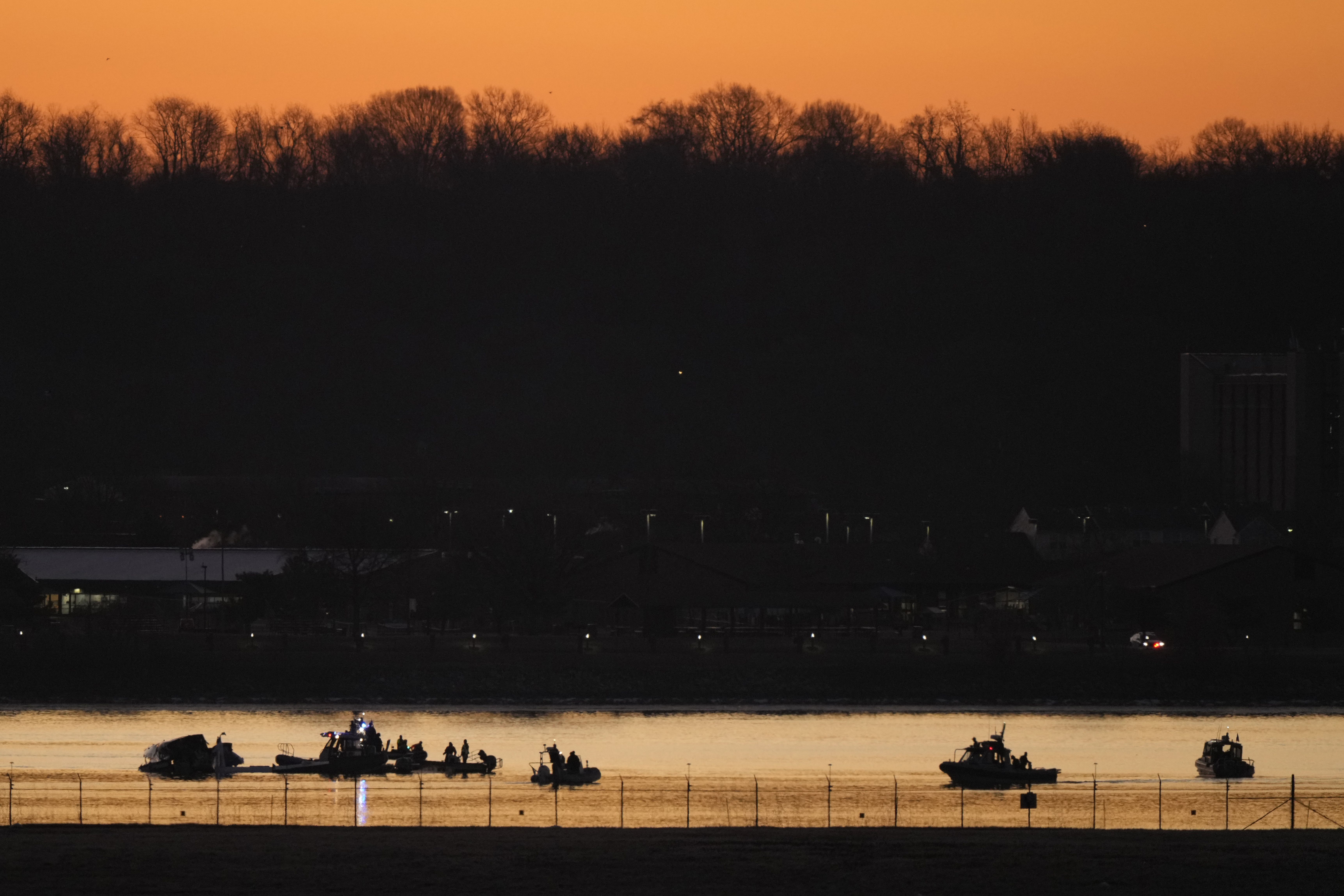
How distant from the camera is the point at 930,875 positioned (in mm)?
27250

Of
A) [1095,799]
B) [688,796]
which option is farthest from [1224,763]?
[688,796]

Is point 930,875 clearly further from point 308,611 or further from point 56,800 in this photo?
point 308,611

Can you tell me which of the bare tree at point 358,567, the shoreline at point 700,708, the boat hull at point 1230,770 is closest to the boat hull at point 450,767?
the shoreline at point 700,708

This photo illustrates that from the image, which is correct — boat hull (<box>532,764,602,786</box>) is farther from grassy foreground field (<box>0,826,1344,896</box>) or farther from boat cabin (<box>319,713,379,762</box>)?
grassy foreground field (<box>0,826,1344,896</box>)

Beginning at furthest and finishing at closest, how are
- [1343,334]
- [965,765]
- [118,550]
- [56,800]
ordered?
[1343,334], [118,550], [965,765], [56,800]

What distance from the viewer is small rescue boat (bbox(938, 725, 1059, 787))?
131ft

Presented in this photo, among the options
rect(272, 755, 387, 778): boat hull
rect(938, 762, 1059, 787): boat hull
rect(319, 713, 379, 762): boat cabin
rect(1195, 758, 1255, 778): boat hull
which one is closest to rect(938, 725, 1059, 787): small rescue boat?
rect(938, 762, 1059, 787): boat hull

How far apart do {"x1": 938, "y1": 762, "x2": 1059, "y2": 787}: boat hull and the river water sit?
0.46m

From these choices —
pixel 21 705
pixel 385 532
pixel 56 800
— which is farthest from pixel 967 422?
pixel 56 800

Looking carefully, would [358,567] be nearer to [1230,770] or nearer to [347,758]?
[347,758]

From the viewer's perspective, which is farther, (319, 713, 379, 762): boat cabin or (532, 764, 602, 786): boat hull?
(319, 713, 379, 762): boat cabin

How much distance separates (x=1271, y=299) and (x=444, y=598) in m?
101

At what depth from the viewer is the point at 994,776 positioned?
3984 cm

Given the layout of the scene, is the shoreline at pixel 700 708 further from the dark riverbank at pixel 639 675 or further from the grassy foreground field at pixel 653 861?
the grassy foreground field at pixel 653 861
